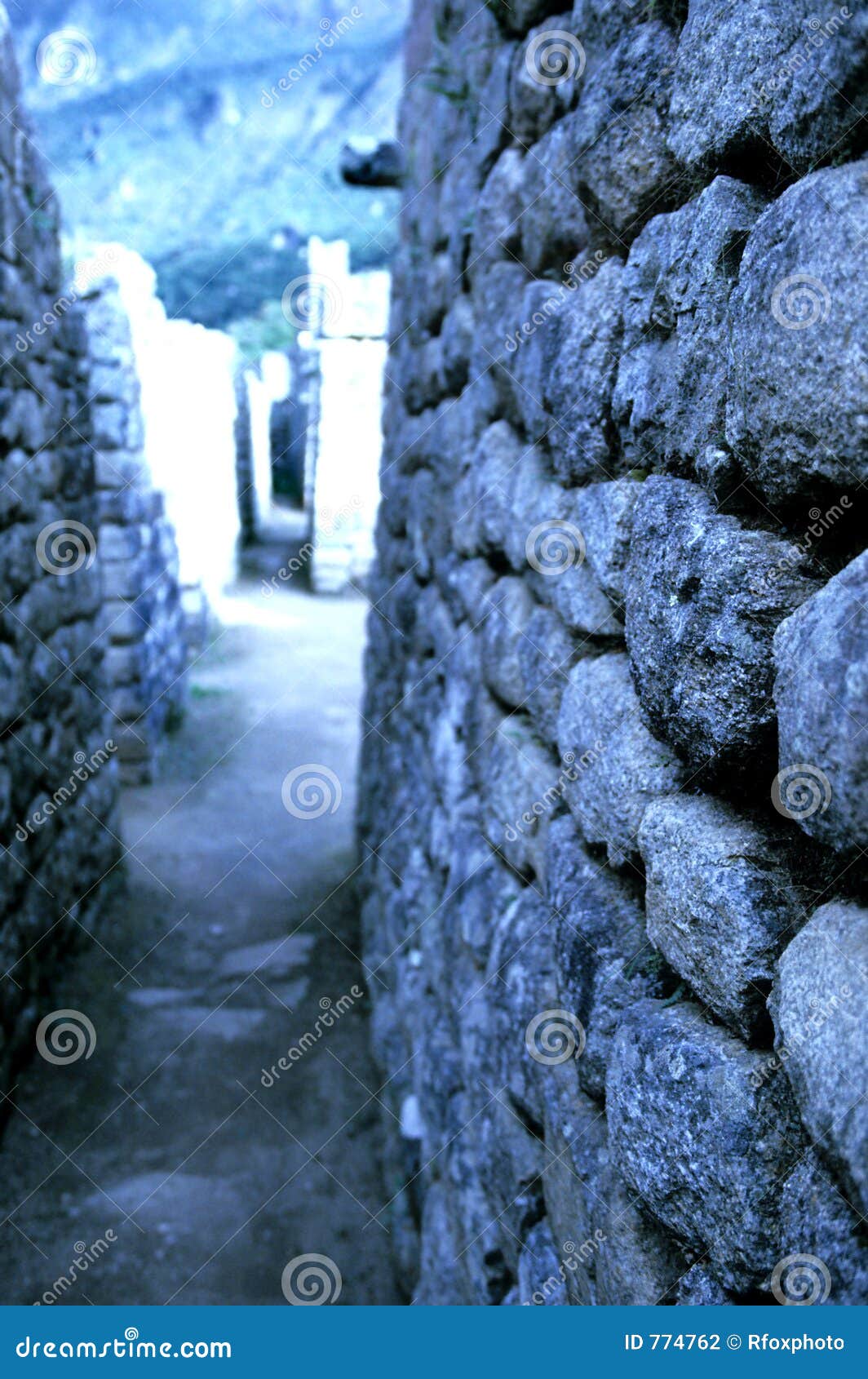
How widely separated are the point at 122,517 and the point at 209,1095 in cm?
354

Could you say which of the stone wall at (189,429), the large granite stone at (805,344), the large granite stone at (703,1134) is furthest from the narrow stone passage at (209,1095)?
the stone wall at (189,429)

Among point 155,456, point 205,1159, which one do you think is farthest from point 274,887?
point 155,456

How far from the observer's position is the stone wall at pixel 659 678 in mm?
614

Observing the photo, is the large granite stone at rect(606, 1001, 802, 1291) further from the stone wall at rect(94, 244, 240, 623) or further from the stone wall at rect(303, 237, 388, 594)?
the stone wall at rect(303, 237, 388, 594)

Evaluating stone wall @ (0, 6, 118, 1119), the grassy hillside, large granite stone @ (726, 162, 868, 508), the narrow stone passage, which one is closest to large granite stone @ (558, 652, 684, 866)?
large granite stone @ (726, 162, 868, 508)

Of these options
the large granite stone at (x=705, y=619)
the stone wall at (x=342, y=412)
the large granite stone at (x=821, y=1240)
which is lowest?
the stone wall at (x=342, y=412)

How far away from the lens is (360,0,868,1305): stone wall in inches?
24.2

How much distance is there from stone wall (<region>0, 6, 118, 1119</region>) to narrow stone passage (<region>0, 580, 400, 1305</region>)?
0.74 feet

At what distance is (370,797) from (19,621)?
4.80 ft

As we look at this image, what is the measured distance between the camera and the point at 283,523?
46.0ft

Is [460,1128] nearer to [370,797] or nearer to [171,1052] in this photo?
[171,1052]

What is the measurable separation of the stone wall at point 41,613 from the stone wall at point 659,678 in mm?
1478

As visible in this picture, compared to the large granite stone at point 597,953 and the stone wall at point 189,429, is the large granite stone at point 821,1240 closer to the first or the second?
the large granite stone at point 597,953

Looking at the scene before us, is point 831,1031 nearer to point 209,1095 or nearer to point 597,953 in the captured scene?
point 597,953
